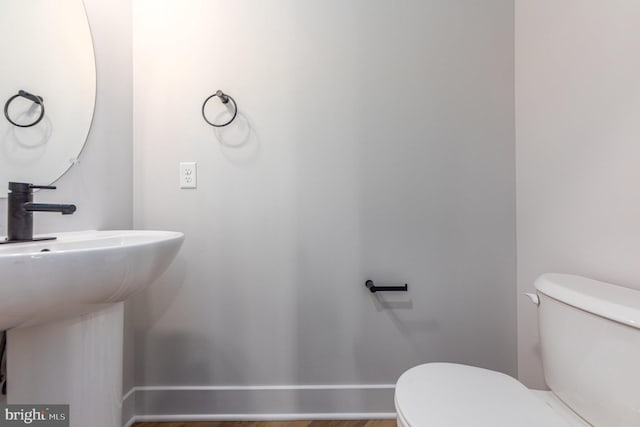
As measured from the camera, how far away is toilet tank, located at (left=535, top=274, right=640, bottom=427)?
0.55 metres

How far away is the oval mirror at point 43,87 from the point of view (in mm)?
784

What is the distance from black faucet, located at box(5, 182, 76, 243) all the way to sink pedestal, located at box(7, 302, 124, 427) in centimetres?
26

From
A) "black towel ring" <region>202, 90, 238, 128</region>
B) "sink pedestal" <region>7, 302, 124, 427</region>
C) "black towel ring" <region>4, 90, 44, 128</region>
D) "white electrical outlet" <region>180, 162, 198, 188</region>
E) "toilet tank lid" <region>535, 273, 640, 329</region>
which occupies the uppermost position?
"black towel ring" <region>202, 90, 238, 128</region>

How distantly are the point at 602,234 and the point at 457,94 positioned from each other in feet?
2.46

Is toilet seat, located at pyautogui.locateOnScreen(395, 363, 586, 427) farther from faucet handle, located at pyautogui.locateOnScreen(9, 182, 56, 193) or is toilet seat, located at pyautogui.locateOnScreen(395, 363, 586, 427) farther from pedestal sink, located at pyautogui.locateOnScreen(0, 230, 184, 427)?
faucet handle, located at pyautogui.locateOnScreen(9, 182, 56, 193)

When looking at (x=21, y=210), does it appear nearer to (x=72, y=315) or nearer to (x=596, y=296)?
(x=72, y=315)

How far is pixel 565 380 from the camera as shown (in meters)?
0.69

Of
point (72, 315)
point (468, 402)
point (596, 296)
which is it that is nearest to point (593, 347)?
point (596, 296)

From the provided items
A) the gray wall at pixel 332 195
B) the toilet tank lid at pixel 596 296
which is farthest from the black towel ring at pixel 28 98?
the toilet tank lid at pixel 596 296

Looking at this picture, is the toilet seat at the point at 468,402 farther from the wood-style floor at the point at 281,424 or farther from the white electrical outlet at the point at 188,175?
the white electrical outlet at the point at 188,175

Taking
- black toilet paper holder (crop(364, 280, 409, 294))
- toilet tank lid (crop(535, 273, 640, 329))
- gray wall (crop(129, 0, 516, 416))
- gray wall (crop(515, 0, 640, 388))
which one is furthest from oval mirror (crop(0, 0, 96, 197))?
gray wall (crop(515, 0, 640, 388))

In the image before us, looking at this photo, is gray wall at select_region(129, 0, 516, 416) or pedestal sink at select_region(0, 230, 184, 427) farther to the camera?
gray wall at select_region(129, 0, 516, 416)

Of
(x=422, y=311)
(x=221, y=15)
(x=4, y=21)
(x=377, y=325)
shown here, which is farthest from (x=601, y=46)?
(x=4, y=21)

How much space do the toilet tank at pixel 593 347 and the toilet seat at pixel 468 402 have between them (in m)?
0.08
